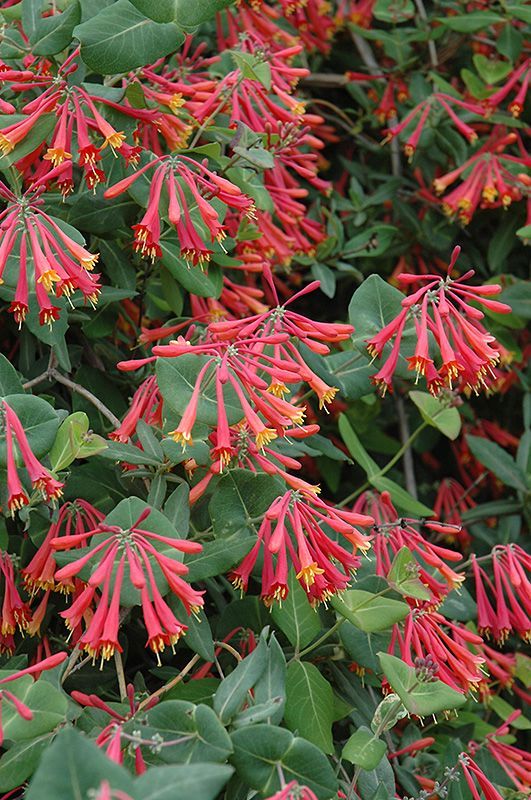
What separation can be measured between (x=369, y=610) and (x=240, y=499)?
214mm

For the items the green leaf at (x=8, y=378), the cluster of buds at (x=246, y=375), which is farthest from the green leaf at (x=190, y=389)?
the green leaf at (x=8, y=378)

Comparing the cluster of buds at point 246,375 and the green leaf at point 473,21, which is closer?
the cluster of buds at point 246,375

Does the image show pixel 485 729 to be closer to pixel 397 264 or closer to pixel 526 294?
pixel 526 294

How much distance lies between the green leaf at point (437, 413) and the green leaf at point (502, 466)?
0.36 m

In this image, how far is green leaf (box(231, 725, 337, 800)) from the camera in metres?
1.13

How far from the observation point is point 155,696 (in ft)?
4.03

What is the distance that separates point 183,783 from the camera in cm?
86

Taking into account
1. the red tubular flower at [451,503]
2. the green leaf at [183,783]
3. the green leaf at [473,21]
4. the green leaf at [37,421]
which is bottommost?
the red tubular flower at [451,503]

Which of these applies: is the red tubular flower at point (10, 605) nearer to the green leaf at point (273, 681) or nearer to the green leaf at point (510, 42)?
the green leaf at point (273, 681)

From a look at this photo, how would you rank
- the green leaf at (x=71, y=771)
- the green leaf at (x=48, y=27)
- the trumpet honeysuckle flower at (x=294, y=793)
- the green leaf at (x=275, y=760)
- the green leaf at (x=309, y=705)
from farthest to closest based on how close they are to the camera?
the green leaf at (x=48, y=27) → the green leaf at (x=309, y=705) → the green leaf at (x=275, y=760) → the trumpet honeysuckle flower at (x=294, y=793) → the green leaf at (x=71, y=771)

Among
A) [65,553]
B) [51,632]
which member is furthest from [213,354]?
[51,632]

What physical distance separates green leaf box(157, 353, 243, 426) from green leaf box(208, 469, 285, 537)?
106 millimetres

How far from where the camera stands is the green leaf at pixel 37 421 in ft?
4.29

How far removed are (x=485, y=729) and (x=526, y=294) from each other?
0.89 m
